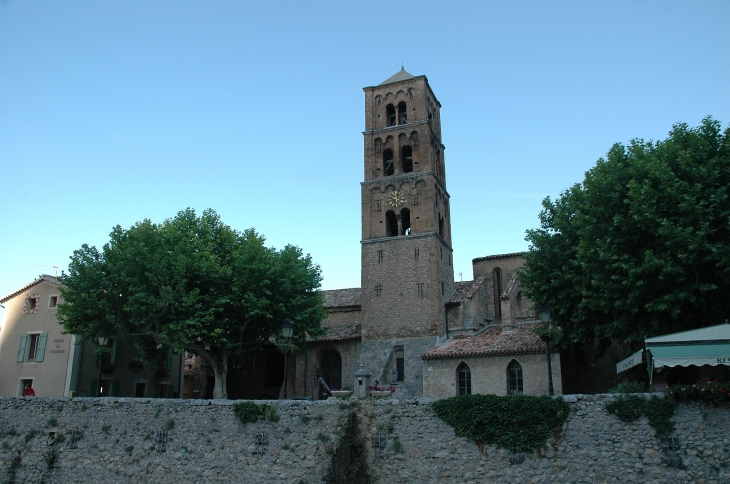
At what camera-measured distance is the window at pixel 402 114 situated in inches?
1673

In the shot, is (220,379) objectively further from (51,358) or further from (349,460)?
(349,460)

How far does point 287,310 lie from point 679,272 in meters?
19.4

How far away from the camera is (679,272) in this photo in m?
19.6

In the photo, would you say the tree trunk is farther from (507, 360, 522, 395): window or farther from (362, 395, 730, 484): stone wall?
(507, 360, 522, 395): window

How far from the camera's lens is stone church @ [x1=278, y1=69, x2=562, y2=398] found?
3428 centimetres

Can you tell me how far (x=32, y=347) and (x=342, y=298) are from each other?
65.9 feet

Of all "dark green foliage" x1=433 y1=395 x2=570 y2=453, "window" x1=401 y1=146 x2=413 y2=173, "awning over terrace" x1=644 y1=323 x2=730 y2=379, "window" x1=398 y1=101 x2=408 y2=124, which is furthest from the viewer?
"window" x1=398 y1=101 x2=408 y2=124

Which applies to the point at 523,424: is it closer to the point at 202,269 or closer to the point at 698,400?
the point at 698,400

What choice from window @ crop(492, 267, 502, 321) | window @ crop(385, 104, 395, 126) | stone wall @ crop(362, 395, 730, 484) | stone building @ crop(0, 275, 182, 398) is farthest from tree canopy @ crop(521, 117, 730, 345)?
stone building @ crop(0, 275, 182, 398)

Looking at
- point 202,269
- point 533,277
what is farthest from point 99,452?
point 533,277

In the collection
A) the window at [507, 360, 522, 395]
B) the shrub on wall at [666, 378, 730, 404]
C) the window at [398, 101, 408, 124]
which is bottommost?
the shrub on wall at [666, 378, 730, 404]

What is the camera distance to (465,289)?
39.5m

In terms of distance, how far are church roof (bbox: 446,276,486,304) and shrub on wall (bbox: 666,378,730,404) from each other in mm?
21216

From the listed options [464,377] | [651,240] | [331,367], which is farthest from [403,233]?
[651,240]
